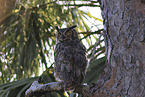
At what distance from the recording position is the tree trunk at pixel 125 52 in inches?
50.6

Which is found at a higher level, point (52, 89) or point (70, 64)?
point (70, 64)

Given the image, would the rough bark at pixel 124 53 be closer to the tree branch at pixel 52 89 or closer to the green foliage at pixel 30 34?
the tree branch at pixel 52 89

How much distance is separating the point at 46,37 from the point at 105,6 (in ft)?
4.32

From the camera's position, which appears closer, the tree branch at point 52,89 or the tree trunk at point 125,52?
the tree trunk at point 125,52

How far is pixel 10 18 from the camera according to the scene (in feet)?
8.77

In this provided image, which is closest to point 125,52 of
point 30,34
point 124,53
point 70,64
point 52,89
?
point 124,53

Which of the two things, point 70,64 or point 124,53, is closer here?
point 124,53

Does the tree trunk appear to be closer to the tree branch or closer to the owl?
the tree branch

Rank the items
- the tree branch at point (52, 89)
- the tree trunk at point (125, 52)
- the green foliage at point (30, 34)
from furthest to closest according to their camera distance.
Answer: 1. the green foliage at point (30, 34)
2. the tree branch at point (52, 89)
3. the tree trunk at point (125, 52)

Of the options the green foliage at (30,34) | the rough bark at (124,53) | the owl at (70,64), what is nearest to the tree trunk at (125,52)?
the rough bark at (124,53)

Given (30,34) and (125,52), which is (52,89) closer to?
(125,52)

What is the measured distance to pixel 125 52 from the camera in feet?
4.33

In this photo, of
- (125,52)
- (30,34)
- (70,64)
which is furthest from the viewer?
(30,34)

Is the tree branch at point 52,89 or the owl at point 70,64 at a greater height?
the owl at point 70,64
